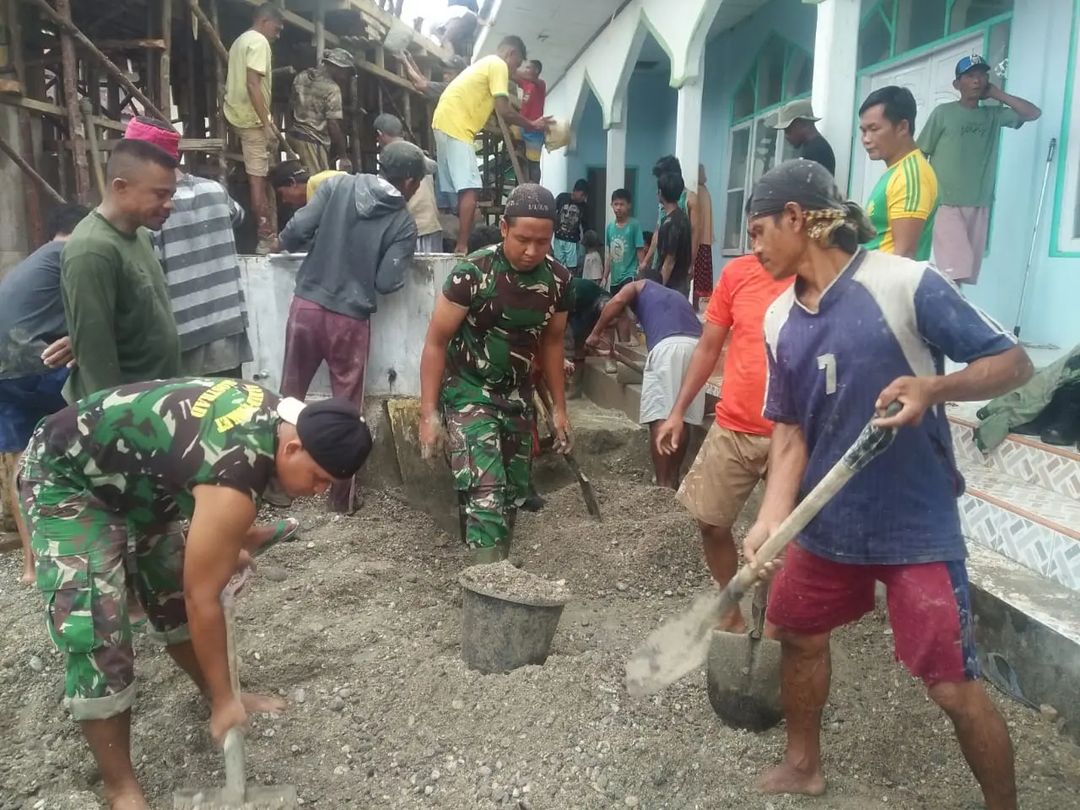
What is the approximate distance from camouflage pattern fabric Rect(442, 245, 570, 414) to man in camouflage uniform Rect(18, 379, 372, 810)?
1.63m

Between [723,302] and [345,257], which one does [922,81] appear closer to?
[723,302]

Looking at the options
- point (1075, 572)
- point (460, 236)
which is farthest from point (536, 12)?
point (1075, 572)

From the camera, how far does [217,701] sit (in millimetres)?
2068

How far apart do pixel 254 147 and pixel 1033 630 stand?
5892 mm

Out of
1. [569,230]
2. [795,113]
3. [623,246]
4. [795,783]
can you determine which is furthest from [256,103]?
[795,783]

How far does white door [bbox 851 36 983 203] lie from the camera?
5.75 metres

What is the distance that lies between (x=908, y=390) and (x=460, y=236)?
15.6 ft

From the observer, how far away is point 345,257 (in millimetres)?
4715

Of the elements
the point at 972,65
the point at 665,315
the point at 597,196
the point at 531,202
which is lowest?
the point at 665,315

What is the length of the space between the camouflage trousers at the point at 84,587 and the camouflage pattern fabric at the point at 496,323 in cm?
181

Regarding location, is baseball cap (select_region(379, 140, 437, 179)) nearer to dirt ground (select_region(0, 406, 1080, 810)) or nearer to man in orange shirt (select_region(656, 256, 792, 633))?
man in orange shirt (select_region(656, 256, 792, 633))

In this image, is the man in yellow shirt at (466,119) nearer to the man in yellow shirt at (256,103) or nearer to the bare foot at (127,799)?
the man in yellow shirt at (256,103)

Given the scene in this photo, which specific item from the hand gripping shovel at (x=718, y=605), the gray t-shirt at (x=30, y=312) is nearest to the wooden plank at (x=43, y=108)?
the gray t-shirt at (x=30, y=312)

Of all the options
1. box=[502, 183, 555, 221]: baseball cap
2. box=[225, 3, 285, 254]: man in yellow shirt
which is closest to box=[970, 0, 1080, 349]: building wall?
box=[502, 183, 555, 221]: baseball cap
